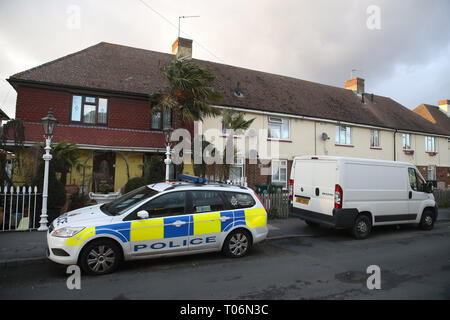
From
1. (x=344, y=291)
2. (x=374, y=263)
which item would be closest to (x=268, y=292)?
(x=344, y=291)

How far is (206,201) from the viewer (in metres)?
A: 5.89

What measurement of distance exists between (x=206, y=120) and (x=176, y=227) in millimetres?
10147

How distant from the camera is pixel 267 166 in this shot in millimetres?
16312

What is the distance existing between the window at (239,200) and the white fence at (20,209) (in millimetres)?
5623

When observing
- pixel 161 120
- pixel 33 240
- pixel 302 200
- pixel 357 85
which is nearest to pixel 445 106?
pixel 357 85

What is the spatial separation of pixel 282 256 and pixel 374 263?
6.04 ft

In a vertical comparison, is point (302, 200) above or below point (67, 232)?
above

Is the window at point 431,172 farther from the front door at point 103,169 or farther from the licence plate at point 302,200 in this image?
the front door at point 103,169

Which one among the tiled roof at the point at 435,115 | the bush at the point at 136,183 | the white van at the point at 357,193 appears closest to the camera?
the white van at the point at 357,193

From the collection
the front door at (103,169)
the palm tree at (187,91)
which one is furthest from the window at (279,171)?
the front door at (103,169)

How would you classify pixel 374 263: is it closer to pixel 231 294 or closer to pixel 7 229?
pixel 231 294

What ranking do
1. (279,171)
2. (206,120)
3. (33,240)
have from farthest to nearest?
(279,171)
(206,120)
(33,240)

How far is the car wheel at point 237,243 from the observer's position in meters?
5.98

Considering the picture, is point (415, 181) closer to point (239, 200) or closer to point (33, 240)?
point (239, 200)
